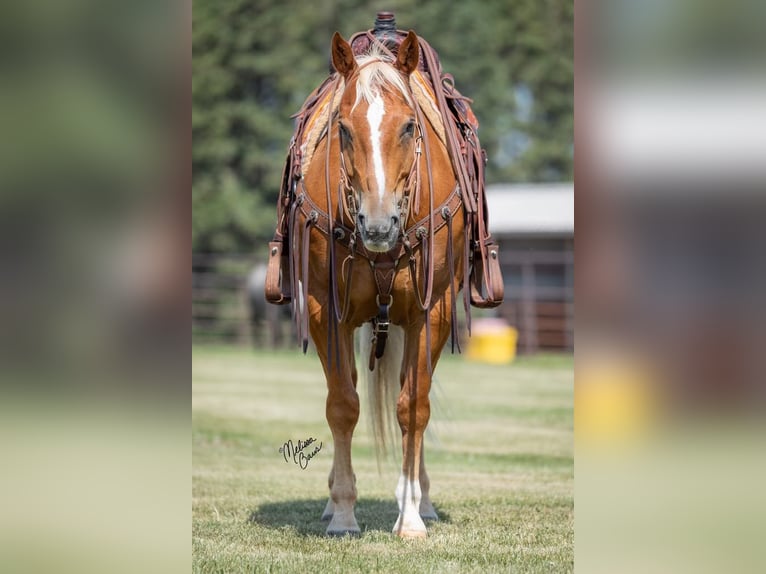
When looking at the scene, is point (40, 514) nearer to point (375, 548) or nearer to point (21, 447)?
point (21, 447)

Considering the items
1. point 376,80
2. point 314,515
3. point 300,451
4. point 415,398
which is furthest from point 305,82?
point 376,80

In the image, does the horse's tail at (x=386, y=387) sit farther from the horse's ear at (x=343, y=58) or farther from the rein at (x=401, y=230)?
the horse's ear at (x=343, y=58)

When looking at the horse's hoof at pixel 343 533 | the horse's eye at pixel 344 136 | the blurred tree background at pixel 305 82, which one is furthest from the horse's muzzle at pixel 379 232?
the blurred tree background at pixel 305 82

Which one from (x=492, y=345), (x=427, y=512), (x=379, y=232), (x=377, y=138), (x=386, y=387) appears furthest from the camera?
(x=492, y=345)

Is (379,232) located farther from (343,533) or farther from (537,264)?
(537,264)

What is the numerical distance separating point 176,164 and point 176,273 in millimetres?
283

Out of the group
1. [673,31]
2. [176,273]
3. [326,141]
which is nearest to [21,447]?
[176,273]

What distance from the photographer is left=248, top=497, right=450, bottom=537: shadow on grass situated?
548 cm

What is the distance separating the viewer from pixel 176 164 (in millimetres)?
2482

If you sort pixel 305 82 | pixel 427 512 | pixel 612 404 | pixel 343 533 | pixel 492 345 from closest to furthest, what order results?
pixel 612 404
pixel 343 533
pixel 427 512
pixel 492 345
pixel 305 82

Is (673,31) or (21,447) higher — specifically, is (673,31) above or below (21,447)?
above

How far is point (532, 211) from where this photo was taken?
25156 millimetres

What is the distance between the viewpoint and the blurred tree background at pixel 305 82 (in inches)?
1156

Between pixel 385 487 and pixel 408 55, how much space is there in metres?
3.49
